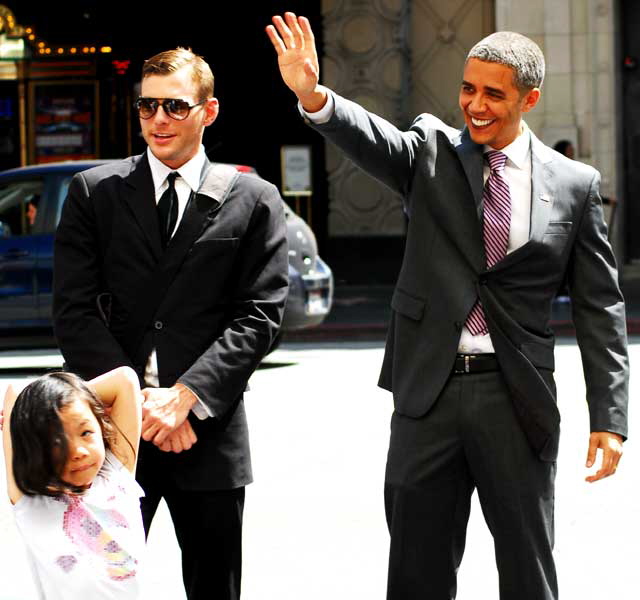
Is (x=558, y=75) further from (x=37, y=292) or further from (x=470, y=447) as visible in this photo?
(x=470, y=447)

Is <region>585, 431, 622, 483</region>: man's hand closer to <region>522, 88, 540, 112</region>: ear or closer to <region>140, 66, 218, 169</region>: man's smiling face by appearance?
Answer: <region>522, 88, 540, 112</region>: ear

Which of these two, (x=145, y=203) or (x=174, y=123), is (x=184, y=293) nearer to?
(x=145, y=203)

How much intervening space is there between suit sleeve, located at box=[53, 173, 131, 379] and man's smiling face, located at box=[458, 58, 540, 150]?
107 centimetres

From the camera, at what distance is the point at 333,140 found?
4004mm

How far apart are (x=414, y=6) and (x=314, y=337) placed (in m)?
6.66

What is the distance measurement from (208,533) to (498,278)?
1045mm

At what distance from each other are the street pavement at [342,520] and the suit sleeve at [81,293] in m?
1.58

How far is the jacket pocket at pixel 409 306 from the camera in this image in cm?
419

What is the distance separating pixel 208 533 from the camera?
13.8 feet

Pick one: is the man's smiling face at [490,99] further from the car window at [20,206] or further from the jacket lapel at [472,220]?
the car window at [20,206]

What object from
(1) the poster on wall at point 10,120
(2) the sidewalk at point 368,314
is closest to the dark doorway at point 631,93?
(2) the sidewalk at point 368,314

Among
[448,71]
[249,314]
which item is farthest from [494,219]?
[448,71]

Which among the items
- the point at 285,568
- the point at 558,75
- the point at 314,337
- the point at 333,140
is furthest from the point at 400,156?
the point at 558,75

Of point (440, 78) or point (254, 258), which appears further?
point (440, 78)
